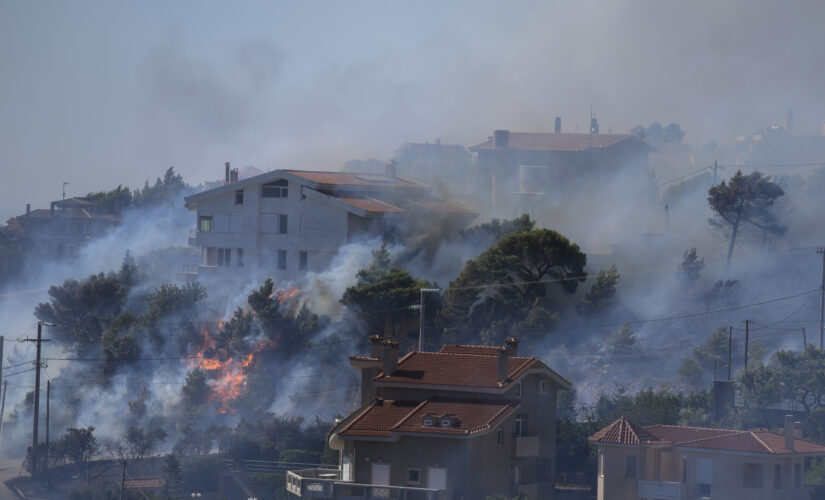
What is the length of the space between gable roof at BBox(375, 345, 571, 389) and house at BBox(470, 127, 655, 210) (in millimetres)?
49076

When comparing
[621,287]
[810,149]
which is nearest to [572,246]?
[621,287]

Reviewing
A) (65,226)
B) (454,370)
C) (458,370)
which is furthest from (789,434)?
(65,226)

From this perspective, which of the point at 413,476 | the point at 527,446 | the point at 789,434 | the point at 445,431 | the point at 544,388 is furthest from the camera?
the point at 544,388

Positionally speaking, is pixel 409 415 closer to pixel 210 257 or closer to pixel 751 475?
pixel 751 475

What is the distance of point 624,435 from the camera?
34.7 metres

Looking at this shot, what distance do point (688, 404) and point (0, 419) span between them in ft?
114

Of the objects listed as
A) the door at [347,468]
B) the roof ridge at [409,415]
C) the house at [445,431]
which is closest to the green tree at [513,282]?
the house at [445,431]

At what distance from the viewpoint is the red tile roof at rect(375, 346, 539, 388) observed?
37.5 metres

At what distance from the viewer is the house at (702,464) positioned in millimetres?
33375

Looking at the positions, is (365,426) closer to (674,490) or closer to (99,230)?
(674,490)

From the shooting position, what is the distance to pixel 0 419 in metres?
60.6

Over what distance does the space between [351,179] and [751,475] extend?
46.0 metres

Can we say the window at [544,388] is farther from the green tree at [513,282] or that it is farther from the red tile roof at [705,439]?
the green tree at [513,282]

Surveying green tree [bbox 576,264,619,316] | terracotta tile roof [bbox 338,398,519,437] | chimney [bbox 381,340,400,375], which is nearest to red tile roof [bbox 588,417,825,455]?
terracotta tile roof [bbox 338,398,519,437]
